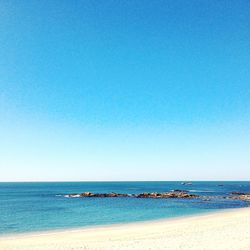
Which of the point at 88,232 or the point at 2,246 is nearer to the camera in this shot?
the point at 2,246

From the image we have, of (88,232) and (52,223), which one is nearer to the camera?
(88,232)

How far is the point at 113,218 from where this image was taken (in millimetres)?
42531

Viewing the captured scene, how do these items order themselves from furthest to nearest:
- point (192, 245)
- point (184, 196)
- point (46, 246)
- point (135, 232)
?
point (184, 196)
point (135, 232)
point (46, 246)
point (192, 245)

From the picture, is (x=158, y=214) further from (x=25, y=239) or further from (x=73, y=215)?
(x=25, y=239)

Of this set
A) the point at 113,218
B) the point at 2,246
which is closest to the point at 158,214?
the point at 113,218

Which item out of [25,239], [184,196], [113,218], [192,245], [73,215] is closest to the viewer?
[192,245]

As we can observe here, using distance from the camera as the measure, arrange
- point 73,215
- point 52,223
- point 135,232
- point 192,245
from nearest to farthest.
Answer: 1. point 192,245
2. point 135,232
3. point 52,223
4. point 73,215

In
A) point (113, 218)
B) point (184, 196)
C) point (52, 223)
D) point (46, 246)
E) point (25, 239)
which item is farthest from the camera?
point (184, 196)

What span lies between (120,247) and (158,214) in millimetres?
25037

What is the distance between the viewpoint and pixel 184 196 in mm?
80812

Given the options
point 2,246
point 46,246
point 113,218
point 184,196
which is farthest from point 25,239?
point 184,196

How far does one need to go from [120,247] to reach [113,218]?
20487 mm

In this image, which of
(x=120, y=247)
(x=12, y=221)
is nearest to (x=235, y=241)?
(x=120, y=247)

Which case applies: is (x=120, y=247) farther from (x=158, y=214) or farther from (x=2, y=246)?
(x=158, y=214)
